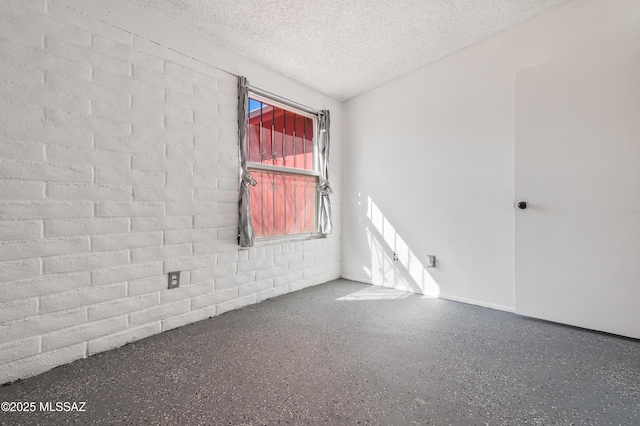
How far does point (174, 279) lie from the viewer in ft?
7.32

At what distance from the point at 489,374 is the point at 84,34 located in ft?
10.2

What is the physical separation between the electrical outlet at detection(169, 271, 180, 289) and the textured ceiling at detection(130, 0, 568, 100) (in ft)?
6.25

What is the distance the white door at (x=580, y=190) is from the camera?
2.07 metres

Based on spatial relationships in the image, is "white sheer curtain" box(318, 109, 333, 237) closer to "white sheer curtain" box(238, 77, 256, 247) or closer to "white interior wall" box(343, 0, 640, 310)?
"white interior wall" box(343, 0, 640, 310)

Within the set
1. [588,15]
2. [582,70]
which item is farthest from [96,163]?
[588,15]

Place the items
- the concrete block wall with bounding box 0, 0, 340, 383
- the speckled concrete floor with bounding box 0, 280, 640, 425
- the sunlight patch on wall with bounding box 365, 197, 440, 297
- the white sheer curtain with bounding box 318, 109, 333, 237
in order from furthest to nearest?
the white sheer curtain with bounding box 318, 109, 333, 237, the sunlight patch on wall with bounding box 365, 197, 440, 297, the concrete block wall with bounding box 0, 0, 340, 383, the speckled concrete floor with bounding box 0, 280, 640, 425

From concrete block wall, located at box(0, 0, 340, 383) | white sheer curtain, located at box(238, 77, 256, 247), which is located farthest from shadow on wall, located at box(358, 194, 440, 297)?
concrete block wall, located at box(0, 0, 340, 383)

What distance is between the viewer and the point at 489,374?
1.62 metres

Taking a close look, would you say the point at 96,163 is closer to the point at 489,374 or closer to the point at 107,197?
the point at 107,197

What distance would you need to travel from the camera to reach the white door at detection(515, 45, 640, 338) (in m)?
2.07

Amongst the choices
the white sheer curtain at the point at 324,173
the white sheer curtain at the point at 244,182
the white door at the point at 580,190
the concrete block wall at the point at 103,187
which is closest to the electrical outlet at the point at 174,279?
the concrete block wall at the point at 103,187

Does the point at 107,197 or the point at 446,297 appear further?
the point at 446,297

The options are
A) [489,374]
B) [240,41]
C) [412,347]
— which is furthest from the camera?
[240,41]

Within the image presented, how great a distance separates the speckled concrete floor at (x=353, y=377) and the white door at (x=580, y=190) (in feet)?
0.82
